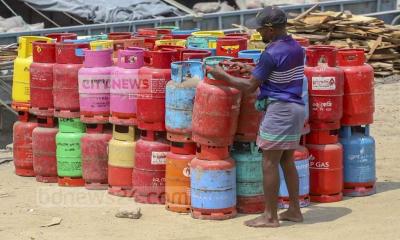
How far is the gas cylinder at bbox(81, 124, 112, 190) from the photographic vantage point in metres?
9.26

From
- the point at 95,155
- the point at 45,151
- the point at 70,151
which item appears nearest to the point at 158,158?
the point at 95,155

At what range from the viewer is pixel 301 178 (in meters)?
8.52

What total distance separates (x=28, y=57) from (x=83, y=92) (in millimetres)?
1235

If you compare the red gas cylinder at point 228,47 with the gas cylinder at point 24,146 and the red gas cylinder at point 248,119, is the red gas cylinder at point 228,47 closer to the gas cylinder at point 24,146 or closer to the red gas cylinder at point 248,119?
the red gas cylinder at point 248,119

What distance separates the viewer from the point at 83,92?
362 inches

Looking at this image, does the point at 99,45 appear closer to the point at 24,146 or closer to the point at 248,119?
the point at 24,146

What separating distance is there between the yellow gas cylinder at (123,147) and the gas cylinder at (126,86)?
103 millimetres

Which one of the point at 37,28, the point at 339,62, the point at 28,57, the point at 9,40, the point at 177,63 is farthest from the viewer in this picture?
the point at 37,28

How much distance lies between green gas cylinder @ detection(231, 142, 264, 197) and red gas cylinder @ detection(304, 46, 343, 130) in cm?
80

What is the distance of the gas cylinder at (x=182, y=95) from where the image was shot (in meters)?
8.27

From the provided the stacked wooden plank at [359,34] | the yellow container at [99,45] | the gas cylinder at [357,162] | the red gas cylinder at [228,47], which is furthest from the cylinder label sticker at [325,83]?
the stacked wooden plank at [359,34]

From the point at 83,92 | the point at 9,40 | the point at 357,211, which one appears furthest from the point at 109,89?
the point at 9,40

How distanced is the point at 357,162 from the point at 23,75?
3930 mm

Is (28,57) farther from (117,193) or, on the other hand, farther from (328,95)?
(328,95)
